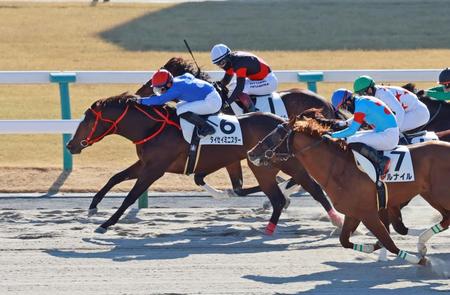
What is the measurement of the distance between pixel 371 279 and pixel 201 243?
2.20 m

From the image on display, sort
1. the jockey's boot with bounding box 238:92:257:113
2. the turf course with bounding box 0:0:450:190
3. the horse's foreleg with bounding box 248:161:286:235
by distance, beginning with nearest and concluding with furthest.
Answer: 1. the horse's foreleg with bounding box 248:161:286:235
2. the jockey's boot with bounding box 238:92:257:113
3. the turf course with bounding box 0:0:450:190

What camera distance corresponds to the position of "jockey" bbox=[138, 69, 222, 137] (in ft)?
39.8

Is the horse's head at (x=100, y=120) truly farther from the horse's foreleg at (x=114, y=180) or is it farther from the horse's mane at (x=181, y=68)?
the horse's mane at (x=181, y=68)

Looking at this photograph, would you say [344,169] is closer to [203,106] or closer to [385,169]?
[385,169]

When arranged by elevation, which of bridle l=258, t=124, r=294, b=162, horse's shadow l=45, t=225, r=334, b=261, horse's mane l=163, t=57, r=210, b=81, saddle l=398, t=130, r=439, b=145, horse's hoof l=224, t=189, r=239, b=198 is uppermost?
horse's mane l=163, t=57, r=210, b=81

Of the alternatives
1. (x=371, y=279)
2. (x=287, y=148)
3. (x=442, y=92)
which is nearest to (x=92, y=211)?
(x=287, y=148)

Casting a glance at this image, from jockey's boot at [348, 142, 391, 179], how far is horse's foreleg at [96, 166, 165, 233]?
2691 millimetres

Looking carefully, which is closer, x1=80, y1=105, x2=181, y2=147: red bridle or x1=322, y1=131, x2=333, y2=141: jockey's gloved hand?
x1=322, y1=131, x2=333, y2=141: jockey's gloved hand

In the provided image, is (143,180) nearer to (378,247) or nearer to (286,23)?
(378,247)

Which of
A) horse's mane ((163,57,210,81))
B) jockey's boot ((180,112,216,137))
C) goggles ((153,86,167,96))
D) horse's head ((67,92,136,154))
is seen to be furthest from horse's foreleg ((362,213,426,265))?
horse's mane ((163,57,210,81))

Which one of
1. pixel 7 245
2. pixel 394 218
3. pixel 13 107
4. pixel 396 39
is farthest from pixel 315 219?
pixel 396 39

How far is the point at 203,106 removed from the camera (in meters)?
12.2

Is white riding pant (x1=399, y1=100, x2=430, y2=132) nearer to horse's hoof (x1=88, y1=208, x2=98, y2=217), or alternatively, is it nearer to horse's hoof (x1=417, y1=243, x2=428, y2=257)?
horse's hoof (x1=417, y1=243, x2=428, y2=257)

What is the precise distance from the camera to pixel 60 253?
10789 millimetres
